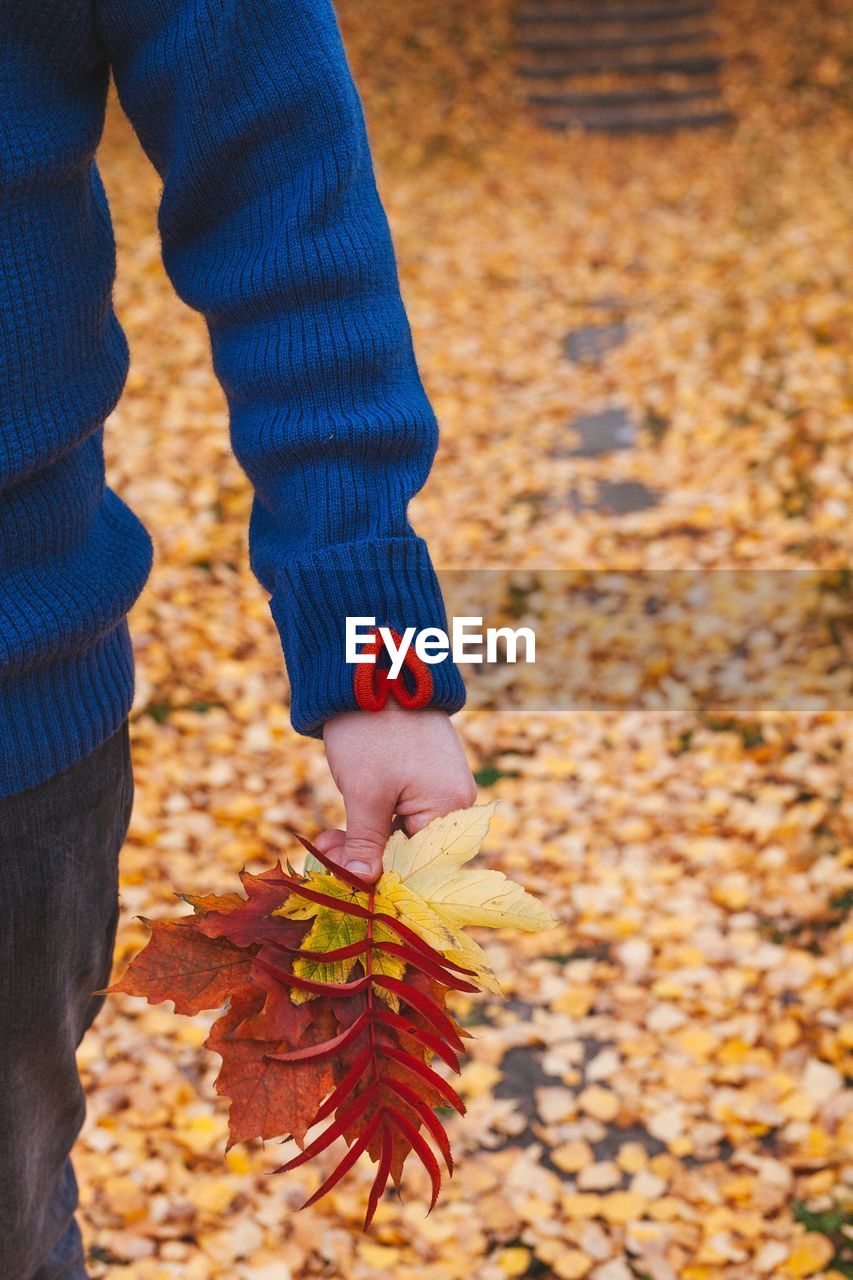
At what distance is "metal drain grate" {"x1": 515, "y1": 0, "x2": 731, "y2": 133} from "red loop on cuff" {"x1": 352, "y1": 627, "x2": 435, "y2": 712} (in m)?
11.2

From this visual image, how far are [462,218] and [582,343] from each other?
279 cm

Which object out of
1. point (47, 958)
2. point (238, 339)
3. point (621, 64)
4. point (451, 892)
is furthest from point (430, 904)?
point (621, 64)

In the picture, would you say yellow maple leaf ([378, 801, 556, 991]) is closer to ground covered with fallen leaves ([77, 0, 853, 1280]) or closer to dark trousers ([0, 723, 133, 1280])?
dark trousers ([0, 723, 133, 1280])

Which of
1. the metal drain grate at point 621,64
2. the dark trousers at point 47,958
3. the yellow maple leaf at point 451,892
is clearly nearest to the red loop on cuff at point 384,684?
the yellow maple leaf at point 451,892

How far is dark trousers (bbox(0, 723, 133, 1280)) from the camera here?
1239 millimetres

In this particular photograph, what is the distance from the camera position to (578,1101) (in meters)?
2.74

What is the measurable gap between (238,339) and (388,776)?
1.64 feet

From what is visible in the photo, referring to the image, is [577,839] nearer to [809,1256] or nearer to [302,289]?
[809,1256]

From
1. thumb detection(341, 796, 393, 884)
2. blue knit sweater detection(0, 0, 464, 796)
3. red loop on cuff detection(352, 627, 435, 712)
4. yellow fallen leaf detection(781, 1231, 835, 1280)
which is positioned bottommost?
yellow fallen leaf detection(781, 1231, 835, 1280)

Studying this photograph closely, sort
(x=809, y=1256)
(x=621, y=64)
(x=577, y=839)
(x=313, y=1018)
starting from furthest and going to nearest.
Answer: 1. (x=621, y=64)
2. (x=577, y=839)
3. (x=809, y=1256)
4. (x=313, y=1018)

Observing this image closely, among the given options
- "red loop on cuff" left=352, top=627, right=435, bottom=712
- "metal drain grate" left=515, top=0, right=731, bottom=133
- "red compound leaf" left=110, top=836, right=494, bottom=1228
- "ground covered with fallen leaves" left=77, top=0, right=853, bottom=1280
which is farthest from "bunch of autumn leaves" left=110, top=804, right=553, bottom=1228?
"metal drain grate" left=515, top=0, right=731, bottom=133

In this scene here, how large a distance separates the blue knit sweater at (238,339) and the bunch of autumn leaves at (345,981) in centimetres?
18

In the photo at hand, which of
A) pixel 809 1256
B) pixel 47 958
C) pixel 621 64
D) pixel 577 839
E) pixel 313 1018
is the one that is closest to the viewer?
pixel 313 1018

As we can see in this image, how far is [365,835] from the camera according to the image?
1.21 metres
